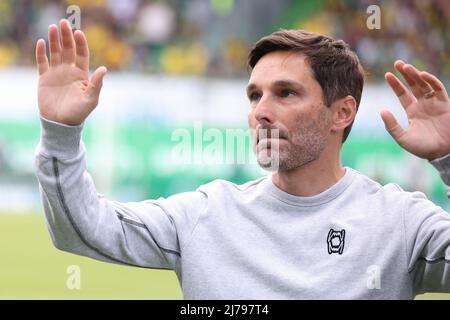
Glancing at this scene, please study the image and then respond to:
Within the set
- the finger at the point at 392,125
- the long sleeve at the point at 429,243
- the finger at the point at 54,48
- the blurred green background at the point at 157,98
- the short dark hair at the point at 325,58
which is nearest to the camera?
the finger at the point at 54,48

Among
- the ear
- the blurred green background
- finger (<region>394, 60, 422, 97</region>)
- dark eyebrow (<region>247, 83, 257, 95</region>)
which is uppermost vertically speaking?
finger (<region>394, 60, 422, 97</region>)

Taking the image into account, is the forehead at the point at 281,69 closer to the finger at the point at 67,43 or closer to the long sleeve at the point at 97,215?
the long sleeve at the point at 97,215

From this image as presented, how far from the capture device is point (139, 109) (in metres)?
15.3

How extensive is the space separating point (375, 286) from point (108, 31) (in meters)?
15.9

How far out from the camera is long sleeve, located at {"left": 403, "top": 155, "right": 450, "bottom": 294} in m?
3.58

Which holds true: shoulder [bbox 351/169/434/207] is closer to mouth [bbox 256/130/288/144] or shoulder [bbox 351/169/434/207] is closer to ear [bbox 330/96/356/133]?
ear [bbox 330/96/356/133]

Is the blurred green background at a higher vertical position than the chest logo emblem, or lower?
lower

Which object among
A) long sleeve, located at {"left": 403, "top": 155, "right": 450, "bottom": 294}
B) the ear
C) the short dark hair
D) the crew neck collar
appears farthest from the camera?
the ear

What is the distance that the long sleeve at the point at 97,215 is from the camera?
3443 millimetres

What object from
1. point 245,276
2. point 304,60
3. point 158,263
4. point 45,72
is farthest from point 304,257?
point 45,72

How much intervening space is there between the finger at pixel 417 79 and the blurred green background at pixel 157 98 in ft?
18.8

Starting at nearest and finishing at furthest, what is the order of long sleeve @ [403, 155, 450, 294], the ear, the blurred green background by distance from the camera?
long sleeve @ [403, 155, 450, 294] < the ear < the blurred green background

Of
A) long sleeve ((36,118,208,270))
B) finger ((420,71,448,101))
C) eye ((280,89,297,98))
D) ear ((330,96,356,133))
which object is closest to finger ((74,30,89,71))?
long sleeve ((36,118,208,270))

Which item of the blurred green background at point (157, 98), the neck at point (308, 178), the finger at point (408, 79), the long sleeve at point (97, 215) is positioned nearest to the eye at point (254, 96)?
the neck at point (308, 178)
